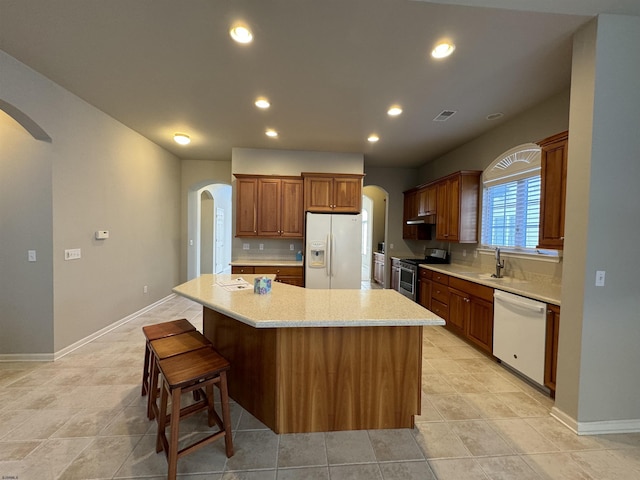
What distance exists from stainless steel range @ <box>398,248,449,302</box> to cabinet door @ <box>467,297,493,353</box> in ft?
4.26

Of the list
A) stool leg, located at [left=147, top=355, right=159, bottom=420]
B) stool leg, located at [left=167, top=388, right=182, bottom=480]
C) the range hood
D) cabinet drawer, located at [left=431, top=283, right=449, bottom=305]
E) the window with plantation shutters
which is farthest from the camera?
the range hood

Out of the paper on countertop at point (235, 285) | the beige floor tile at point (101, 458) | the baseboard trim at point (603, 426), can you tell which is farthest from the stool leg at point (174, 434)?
the baseboard trim at point (603, 426)

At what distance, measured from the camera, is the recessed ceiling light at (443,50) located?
6.79 ft

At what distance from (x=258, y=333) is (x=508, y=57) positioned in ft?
9.70

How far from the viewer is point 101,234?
3375 mm

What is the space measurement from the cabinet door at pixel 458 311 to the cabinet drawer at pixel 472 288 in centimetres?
8

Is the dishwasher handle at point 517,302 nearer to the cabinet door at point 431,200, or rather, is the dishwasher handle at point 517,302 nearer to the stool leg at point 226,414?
the cabinet door at point 431,200

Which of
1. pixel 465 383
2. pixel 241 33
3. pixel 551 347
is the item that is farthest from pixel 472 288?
pixel 241 33

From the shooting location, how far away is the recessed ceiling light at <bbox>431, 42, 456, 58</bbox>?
2070 millimetres

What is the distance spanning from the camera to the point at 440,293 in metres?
3.92

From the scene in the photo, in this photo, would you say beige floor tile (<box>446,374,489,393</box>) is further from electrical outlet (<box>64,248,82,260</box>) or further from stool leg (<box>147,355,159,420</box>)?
electrical outlet (<box>64,248,82,260</box>)

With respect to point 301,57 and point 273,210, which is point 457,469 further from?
point 273,210

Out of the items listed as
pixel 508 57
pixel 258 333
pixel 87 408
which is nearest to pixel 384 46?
pixel 508 57

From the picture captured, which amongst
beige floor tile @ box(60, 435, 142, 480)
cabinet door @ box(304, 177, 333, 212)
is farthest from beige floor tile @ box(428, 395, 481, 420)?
cabinet door @ box(304, 177, 333, 212)
